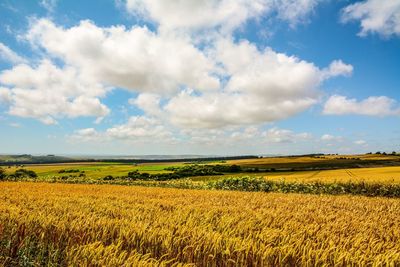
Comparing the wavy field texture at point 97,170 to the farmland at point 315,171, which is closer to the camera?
the farmland at point 315,171

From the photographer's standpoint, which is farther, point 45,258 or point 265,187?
point 265,187

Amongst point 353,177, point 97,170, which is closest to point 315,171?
point 353,177

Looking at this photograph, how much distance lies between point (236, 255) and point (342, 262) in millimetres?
1778

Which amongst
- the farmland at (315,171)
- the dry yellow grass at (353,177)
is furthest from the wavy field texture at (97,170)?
the dry yellow grass at (353,177)

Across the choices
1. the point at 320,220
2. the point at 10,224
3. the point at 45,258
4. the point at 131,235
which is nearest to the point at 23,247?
the point at 45,258

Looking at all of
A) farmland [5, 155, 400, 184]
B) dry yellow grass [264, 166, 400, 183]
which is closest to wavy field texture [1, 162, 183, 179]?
farmland [5, 155, 400, 184]

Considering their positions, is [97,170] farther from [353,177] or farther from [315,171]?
[353,177]

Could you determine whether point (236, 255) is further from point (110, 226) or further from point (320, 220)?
point (320, 220)

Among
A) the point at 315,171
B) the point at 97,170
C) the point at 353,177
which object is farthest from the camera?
the point at 97,170

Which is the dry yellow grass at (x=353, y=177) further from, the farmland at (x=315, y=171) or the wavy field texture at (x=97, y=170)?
the wavy field texture at (x=97, y=170)

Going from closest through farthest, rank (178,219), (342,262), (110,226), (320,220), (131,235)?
(342,262)
(131,235)
(110,226)
(178,219)
(320,220)

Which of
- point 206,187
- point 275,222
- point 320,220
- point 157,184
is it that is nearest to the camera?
point 275,222

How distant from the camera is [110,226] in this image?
7.31 meters

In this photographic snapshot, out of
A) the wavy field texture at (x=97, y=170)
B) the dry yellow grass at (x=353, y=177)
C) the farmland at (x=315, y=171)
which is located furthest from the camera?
the wavy field texture at (x=97, y=170)
